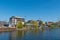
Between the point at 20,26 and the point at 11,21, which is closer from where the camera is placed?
the point at 20,26

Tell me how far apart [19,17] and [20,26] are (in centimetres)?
3360

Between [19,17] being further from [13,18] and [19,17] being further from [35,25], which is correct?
[35,25]

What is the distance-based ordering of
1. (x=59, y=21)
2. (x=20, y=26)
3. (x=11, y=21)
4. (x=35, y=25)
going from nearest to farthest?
(x=20, y=26)
(x=35, y=25)
(x=11, y=21)
(x=59, y=21)

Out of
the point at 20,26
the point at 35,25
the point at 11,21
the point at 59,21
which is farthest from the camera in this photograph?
the point at 59,21

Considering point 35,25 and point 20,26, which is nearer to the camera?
point 20,26

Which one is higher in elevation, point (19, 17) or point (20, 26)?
point (19, 17)

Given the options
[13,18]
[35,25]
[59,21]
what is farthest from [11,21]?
[59,21]

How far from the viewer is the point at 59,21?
148 m

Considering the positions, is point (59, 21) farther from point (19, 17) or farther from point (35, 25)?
point (35, 25)

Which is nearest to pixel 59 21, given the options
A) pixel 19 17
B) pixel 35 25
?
pixel 19 17

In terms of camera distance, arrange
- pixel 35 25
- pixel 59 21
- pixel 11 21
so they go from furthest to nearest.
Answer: pixel 59 21
pixel 11 21
pixel 35 25

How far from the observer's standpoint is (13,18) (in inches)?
3681

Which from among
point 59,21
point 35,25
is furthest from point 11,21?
point 59,21

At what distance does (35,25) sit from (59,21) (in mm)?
79074
